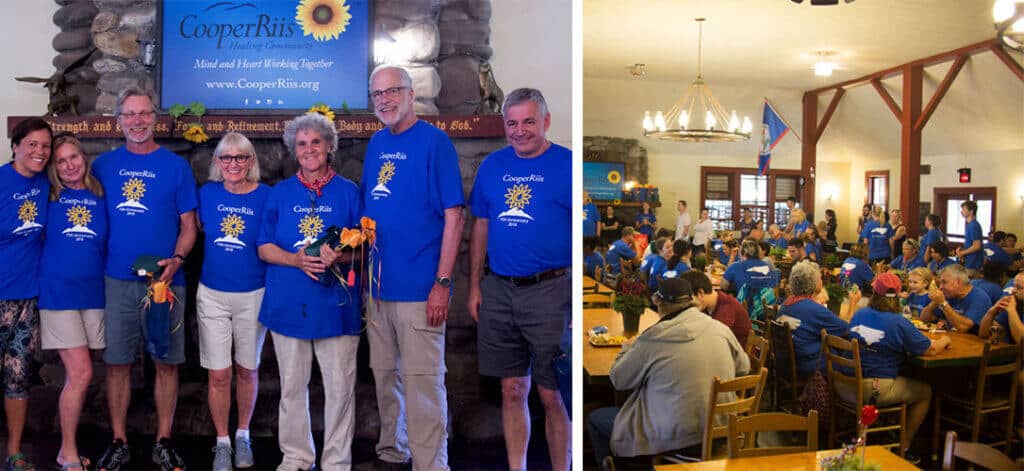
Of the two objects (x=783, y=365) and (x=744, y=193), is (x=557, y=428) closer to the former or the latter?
(x=783, y=365)

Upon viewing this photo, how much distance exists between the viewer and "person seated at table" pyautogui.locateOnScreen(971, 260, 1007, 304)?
1.81 meters

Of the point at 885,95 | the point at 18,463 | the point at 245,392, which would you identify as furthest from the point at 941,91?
the point at 18,463

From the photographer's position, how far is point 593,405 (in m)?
2.09

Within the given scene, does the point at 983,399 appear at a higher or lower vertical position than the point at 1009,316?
lower

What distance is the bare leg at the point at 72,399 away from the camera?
8.34 ft

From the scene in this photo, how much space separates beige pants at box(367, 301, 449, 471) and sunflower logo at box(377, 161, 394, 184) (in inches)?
16.4

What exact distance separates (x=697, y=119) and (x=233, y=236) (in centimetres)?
160

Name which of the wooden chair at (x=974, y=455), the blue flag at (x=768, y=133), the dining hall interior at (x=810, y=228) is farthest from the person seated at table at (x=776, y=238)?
the wooden chair at (x=974, y=455)

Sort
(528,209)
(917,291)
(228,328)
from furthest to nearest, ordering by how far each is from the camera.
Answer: (228,328), (528,209), (917,291)

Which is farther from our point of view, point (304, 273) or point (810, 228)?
point (304, 273)

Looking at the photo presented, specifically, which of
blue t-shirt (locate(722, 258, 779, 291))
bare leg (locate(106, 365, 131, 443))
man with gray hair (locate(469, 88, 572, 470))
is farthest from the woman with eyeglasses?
blue t-shirt (locate(722, 258, 779, 291))

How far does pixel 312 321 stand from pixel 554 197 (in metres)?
0.93

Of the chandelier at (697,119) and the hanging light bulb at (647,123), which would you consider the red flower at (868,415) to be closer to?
the chandelier at (697,119)

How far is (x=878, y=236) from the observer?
5.98ft
